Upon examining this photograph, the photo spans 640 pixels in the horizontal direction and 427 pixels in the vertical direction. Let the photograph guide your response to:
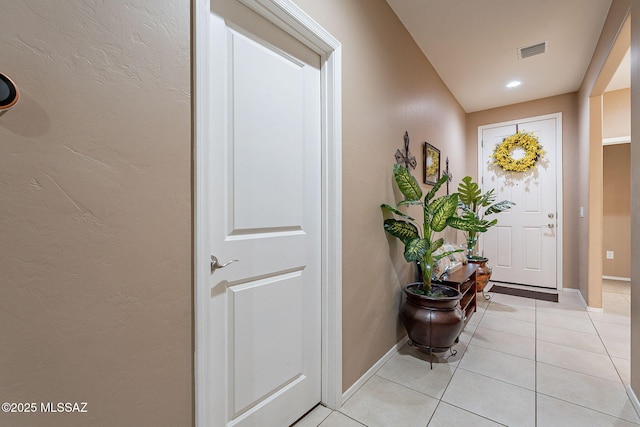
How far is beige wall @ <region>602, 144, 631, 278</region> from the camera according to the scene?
4395 millimetres

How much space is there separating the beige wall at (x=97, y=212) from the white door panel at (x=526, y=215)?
4802mm

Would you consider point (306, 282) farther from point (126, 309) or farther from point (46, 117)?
point (46, 117)

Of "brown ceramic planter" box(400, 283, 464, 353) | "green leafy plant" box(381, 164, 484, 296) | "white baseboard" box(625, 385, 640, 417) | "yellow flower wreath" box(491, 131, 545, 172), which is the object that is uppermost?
"yellow flower wreath" box(491, 131, 545, 172)

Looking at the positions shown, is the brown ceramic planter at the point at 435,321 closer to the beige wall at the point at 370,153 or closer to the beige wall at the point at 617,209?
the beige wall at the point at 370,153

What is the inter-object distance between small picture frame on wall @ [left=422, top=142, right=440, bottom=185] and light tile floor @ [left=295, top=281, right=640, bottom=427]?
154cm

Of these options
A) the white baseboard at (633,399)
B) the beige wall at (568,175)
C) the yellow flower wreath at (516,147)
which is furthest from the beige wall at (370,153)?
the beige wall at (568,175)

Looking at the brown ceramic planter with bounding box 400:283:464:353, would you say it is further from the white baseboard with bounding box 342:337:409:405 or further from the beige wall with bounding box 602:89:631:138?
the beige wall with bounding box 602:89:631:138

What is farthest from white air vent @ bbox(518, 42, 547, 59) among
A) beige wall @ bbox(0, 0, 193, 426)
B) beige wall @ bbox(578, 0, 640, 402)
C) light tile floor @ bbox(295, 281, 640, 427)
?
beige wall @ bbox(0, 0, 193, 426)

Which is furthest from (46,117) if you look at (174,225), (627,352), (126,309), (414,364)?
(627,352)

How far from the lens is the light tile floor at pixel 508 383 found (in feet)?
5.06

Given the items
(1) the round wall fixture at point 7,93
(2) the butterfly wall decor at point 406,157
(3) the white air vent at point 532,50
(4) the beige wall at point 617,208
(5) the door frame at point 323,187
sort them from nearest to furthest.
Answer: (1) the round wall fixture at point 7,93
(5) the door frame at point 323,187
(2) the butterfly wall decor at point 406,157
(3) the white air vent at point 532,50
(4) the beige wall at point 617,208

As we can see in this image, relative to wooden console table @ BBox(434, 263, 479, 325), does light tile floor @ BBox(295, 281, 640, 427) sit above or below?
below

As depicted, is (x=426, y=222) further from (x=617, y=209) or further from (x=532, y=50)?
(x=617, y=209)

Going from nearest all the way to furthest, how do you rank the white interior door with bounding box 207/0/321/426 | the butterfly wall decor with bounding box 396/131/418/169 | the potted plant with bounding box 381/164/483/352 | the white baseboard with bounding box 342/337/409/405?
the white interior door with bounding box 207/0/321/426 < the white baseboard with bounding box 342/337/409/405 < the potted plant with bounding box 381/164/483/352 < the butterfly wall decor with bounding box 396/131/418/169
